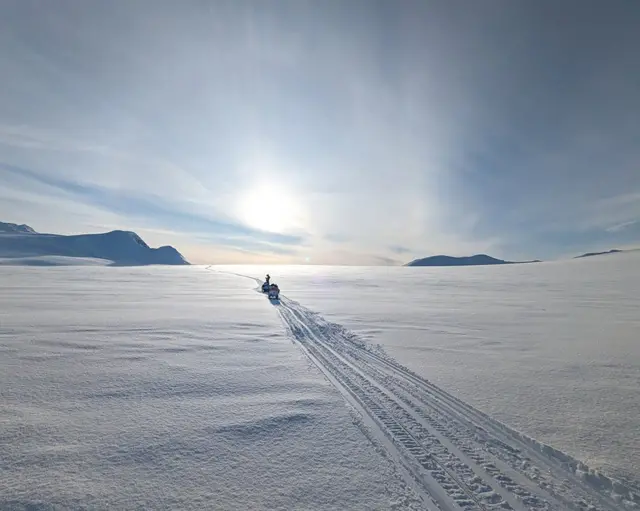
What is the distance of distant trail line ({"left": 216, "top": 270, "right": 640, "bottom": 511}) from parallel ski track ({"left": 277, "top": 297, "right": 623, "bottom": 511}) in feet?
0.04

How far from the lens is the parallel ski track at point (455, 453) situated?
370 cm

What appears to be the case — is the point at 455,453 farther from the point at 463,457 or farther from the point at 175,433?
the point at 175,433

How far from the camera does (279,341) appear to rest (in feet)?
35.9

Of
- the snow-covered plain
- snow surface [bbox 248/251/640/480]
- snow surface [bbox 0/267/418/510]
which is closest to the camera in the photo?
snow surface [bbox 0/267/418/510]

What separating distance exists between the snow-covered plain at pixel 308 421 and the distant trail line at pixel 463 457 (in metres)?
0.02

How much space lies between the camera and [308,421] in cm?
529

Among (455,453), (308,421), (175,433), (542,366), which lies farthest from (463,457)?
(542,366)

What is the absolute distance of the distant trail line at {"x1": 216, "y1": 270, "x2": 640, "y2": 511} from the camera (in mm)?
3689

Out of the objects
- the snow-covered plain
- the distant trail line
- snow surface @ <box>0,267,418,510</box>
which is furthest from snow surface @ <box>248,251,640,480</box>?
snow surface @ <box>0,267,418,510</box>

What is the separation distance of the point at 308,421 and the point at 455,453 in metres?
2.37

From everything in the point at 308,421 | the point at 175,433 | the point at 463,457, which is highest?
the point at 463,457

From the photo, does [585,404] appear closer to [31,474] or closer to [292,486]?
[292,486]

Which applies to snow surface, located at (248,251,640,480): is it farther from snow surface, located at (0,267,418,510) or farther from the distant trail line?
snow surface, located at (0,267,418,510)

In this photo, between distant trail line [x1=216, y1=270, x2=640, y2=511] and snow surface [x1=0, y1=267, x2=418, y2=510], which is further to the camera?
distant trail line [x1=216, y1=270, x2=640, y2=511]
